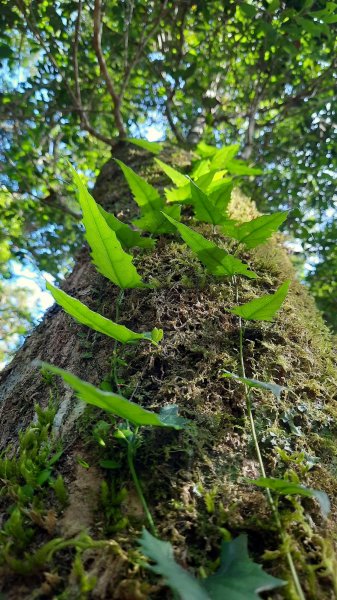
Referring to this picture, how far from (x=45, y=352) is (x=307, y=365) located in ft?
3.37

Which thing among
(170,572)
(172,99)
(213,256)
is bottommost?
(170,572)

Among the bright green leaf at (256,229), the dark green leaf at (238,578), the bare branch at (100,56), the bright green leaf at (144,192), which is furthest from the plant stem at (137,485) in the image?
the bare branch at (100,56)

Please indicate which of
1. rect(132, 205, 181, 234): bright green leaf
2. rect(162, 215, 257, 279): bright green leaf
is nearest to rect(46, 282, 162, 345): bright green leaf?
rect(162, 215, 257, 279): bright green leaf

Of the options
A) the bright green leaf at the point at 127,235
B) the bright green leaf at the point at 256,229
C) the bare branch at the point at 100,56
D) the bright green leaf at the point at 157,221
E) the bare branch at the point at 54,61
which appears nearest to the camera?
the bright green leaf at the point at 256,229

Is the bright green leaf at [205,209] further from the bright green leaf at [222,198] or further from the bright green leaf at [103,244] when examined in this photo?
the bright green leaf at [103,244]

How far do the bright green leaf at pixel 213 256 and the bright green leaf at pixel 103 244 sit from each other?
232 mm

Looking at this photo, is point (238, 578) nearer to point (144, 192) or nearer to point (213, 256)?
point (213, 256)

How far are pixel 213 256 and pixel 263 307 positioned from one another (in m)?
0.31

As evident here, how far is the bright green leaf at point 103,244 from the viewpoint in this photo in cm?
132

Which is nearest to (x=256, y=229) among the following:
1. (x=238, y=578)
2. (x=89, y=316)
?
(x=89, y=316)

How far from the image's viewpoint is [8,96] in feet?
13.1

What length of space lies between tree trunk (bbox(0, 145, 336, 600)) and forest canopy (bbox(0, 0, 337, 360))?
2580 mm

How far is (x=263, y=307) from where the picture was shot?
53.6 inches

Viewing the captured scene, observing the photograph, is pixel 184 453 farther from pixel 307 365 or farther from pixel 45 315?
pixel 45 315
